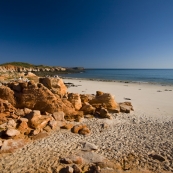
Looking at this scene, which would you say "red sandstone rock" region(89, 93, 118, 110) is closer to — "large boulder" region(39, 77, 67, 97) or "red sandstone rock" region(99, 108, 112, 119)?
"red sandstone rock" region(99, 108, 112, 119)

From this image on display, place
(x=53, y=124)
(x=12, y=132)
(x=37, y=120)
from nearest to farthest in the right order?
1. (x=12, y=132)
2. (x=37, y=120)
3. (x=53, y=124)

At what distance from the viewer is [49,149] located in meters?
8.08

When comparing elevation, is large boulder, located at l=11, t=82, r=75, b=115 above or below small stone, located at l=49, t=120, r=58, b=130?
above

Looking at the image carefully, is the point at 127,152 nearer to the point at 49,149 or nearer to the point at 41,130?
the point at 49,149

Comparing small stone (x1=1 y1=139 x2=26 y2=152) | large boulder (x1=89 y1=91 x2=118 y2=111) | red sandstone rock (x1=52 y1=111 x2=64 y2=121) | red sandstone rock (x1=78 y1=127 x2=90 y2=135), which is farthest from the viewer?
large boulder (x1=89 y1=91 x2=118 y2=111)

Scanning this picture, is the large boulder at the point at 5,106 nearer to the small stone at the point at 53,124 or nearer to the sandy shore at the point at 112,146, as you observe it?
the small stone at the point at 53,124

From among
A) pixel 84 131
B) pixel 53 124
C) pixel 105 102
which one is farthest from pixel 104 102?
pixel 53 124

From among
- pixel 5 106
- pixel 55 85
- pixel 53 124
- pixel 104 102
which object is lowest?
pixel 53 124

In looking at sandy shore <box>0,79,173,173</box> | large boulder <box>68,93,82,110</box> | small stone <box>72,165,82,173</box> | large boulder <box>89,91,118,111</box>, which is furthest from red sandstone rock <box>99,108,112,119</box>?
small stone <box>72,165,82,173</box>

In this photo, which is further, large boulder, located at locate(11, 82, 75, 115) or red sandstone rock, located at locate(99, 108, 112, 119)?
red sandstone rock, located at locate(99, 108, 112, 119)

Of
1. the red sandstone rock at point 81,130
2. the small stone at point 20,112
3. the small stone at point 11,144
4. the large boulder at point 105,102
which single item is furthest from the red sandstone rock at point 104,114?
the small stone at point 11,144

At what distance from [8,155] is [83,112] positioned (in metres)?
7.06

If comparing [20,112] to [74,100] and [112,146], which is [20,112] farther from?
[112,146]

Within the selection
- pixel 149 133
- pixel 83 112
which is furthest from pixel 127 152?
pixel 83 112
